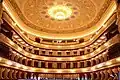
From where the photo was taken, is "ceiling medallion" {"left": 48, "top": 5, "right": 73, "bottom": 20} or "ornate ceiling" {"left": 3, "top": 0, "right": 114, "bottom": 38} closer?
"ornate ceiling" {"left": 3, "top": 0, "right": 114, "bottom": 38}

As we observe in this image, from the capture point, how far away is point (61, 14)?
777 inches

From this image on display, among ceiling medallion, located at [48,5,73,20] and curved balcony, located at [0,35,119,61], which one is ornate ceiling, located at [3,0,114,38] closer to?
ceiling medallion, located at [48,5,73,20]

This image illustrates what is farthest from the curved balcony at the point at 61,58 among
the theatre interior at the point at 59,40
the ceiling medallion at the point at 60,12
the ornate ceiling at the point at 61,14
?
the ceiling medallion at the point at 60,12

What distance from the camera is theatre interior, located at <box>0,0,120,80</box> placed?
16.1 m

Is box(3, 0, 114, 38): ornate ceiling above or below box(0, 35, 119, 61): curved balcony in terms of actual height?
above

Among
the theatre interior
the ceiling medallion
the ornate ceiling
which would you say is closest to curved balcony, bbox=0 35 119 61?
the theatre interior

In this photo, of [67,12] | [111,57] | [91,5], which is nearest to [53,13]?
[67,12]

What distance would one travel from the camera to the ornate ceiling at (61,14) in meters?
17.2

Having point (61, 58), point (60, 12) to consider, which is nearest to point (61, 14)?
point (60, 12)

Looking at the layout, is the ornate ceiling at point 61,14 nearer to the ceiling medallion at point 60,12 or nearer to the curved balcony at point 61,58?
the ceiling medallion at point 60,12

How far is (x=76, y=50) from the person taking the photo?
24.6 m

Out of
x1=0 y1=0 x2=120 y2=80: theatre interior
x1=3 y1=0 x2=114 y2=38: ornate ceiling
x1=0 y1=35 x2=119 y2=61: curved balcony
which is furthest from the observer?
x1=3 y1=0 x2=114 y2=38: ornate ceiling

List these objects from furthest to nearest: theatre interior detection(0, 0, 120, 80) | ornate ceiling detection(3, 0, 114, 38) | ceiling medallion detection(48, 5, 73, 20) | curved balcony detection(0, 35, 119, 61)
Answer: ceiling medallion detection(48, 5, 73, 20), ornate ceiling detection(3, 0, 114, 38), theatre interior detection(0, 0, 120, 80), curved balcony detection(0, 35, 119, 61)

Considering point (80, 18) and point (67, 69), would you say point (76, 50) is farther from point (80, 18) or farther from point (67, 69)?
point (80, 18)
